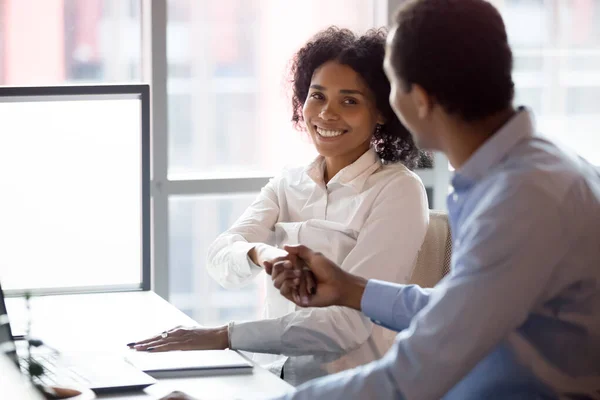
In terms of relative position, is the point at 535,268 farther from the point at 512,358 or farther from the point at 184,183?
the point at 184,183

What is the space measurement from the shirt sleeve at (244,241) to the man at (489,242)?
1.04m

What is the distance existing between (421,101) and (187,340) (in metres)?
0.85

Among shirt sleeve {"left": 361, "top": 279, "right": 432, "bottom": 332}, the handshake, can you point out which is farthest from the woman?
shirt sleeve {"left": 361, "top": 279, "right": 432, "bottom": 332}

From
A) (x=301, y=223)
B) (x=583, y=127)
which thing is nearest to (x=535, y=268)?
(x=301, y=223)

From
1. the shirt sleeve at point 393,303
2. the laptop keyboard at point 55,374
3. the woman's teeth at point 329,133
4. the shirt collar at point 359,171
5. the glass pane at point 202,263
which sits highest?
the woman's teeth at point 329,133

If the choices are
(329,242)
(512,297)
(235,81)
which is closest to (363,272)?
(329,242)

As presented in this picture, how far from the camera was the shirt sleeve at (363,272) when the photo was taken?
2057 millimetres

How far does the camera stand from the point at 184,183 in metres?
3.29

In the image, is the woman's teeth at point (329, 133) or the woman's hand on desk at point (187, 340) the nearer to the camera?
the woman's hand on desk at point (187, 340)

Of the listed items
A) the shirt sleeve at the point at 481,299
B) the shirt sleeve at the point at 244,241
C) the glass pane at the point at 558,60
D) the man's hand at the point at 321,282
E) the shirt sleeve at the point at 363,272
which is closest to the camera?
the shirt sleeve at the point at 481,299

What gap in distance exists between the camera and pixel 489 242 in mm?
1188

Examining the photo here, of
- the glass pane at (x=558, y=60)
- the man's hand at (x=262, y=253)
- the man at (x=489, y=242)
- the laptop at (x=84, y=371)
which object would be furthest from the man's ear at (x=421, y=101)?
the glass pane at (x=558, y=60)

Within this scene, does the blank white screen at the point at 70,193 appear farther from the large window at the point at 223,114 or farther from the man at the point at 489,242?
the man at the point at 489,242

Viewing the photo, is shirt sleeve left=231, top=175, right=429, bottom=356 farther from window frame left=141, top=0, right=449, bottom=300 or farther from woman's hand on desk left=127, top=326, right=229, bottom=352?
window frame left=141, top=0, right=449, bottom=300
